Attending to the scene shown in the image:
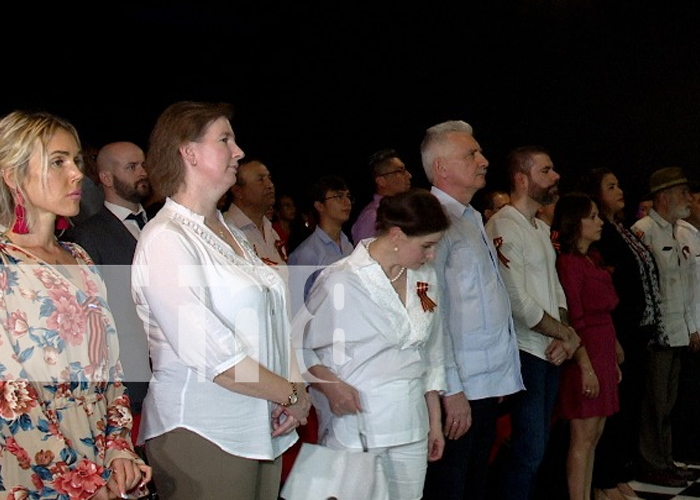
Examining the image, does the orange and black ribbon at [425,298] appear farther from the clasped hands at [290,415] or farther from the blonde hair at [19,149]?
the blonde hair at [19,149]

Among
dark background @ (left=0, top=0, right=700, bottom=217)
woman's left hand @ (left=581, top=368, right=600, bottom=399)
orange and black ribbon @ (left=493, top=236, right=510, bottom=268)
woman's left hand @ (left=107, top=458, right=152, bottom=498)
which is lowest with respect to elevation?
woman's left hand @ (left=581, top=368, right=600, bottom=399)

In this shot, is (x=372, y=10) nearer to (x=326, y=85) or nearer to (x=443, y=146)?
(x=326, y=85)

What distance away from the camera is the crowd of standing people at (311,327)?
2.07 metres

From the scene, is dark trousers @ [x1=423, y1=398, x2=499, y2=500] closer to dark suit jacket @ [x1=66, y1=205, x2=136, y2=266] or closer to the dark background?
dark suit jacket @ [x1=66, y1=205, x2=136, y2=266]

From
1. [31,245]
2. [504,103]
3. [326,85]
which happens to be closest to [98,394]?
[31,245]

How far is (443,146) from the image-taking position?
362 centimetres

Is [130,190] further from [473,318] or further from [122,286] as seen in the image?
[473,318]

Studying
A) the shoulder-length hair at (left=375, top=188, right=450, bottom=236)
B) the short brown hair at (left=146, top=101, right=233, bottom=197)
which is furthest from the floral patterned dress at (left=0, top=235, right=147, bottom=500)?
the shoulder-length hair at (left=375, top=188, right=450, bottom=236)

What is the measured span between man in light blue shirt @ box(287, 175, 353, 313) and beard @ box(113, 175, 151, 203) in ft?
4.39

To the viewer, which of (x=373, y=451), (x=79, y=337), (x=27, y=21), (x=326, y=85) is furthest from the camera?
(x=326, y=85)

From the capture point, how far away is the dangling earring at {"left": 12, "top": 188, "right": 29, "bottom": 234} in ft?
6.87

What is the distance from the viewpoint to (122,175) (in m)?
3.47

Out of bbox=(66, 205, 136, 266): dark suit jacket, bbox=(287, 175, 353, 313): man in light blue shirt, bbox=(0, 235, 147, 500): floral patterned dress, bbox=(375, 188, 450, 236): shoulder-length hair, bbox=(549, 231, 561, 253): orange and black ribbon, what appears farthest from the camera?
bbox=(287, 175, 353, 313): man in light blue shirt

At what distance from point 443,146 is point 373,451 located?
118 cm
